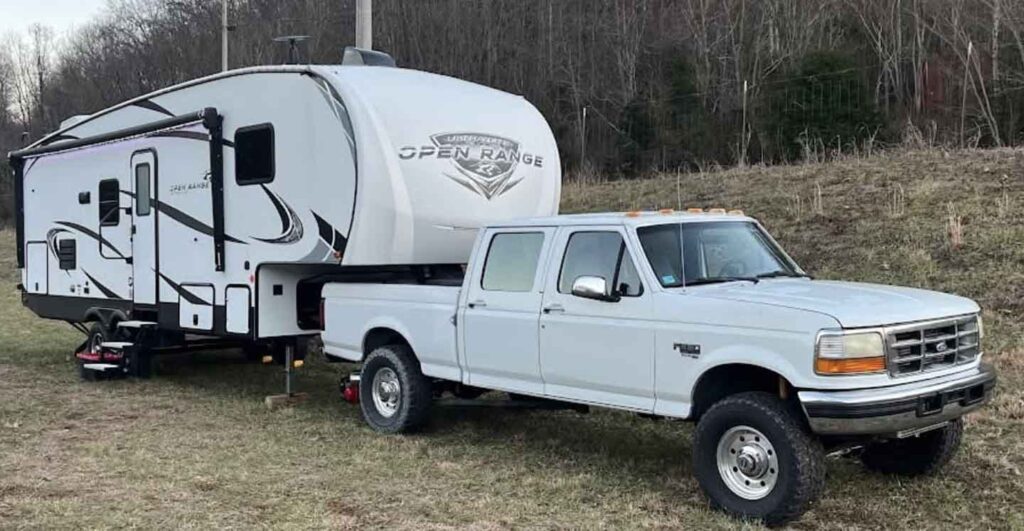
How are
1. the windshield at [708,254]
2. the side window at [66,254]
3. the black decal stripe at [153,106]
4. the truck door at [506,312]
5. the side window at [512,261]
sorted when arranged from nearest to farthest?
1. the windshield at [708,254]
2. the truck door at [506,312]
3. the side window at [512,261]
4. the black decal stripe at [153,106]
5. the side window at [66,254]

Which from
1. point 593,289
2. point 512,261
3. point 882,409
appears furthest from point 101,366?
point 882,409

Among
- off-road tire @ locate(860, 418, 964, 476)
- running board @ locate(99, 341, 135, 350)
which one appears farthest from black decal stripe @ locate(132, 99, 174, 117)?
off-road tire @ locate(860, 418, 964, 476)

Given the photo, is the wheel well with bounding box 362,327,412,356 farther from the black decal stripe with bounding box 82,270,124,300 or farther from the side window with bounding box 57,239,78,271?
the side window with bounding box 57,239,78,271

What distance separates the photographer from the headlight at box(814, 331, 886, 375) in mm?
5422

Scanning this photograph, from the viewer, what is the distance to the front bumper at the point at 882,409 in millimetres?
5414

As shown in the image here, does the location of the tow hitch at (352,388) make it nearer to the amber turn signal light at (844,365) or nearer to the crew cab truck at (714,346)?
the crew cab truck at (714,346)

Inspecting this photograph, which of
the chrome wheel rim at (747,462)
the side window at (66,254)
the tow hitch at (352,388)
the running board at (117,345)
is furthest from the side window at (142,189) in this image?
the chrome wheel rim at (747,462)

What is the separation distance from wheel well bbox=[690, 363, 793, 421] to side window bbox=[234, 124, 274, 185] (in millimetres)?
4963

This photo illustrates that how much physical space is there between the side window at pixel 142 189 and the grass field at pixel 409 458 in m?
2.08

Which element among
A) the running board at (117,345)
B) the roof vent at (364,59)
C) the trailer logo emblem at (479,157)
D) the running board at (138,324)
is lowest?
the running board at (117,345)

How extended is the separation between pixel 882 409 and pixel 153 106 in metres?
8.59

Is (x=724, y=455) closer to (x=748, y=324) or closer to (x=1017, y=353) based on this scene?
(x=748, y=324)

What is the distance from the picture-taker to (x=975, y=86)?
30203mm

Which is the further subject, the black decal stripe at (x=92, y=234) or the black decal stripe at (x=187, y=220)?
the black decal stripe at (x=92, y=234)
